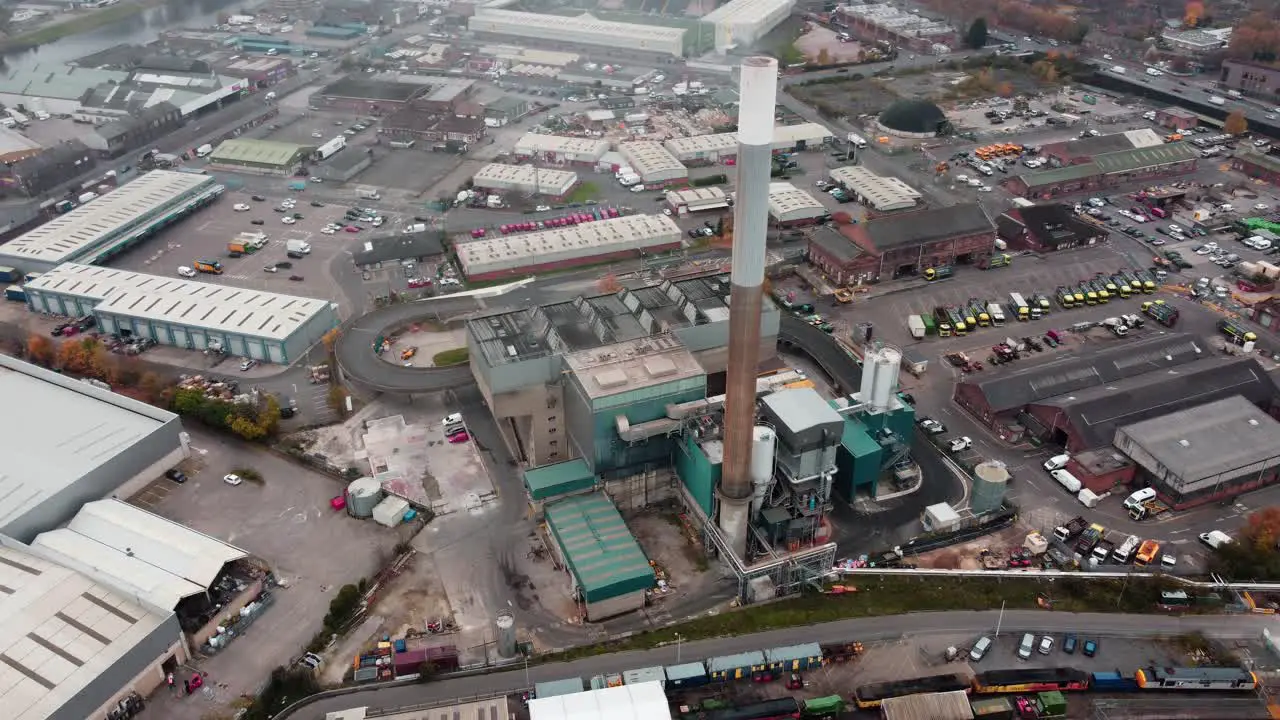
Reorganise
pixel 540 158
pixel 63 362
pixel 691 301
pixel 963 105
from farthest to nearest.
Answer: pixel 963 105
pixel 540 158
pixel 63 362
pixel 691 301

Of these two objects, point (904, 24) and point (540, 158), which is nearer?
point (540, 158)

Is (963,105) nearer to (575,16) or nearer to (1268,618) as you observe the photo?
(575,16)

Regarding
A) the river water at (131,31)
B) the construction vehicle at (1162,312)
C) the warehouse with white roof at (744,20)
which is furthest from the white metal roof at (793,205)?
the river water at (131,31)

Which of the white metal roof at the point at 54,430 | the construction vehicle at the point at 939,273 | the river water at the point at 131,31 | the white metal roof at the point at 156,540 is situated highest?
the river water at the point at 131,31

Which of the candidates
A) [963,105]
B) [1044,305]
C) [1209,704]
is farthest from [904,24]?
[1209,704]

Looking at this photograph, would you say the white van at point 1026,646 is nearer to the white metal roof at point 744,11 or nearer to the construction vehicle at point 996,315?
the construction vehicle at point 996,315
